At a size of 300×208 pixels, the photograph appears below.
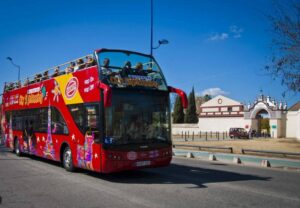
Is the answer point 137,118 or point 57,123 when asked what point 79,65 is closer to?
point 57,123

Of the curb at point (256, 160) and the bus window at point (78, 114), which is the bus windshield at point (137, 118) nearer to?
the bus window at point (78, 114)

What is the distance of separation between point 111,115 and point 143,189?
2.32m

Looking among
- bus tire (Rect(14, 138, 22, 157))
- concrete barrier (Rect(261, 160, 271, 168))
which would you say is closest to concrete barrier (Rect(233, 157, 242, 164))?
concrete barrier (Rect(261, 160, 271, 168))

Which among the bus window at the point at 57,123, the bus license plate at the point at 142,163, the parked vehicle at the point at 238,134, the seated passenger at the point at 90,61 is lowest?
the parked vehicle at the point at 238,134

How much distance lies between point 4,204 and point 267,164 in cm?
1210

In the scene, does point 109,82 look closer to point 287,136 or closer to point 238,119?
point 287,136

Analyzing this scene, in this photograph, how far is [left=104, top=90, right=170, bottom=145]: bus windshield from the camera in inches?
392

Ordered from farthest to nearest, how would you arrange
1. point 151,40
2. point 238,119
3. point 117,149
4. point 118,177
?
point 238,119 → point 151,40 → point 118,177 → point 117,149

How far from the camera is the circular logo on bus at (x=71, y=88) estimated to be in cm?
1196

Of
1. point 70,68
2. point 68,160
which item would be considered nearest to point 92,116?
point 68,160

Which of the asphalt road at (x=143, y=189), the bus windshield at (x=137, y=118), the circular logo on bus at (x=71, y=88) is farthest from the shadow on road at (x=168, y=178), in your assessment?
the circular logo on bus at (x=71, y=88)

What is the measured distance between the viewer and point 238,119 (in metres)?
60.1

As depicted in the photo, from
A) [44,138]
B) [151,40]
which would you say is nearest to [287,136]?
[151,40]

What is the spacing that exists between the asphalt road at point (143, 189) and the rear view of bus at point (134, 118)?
0.76m
